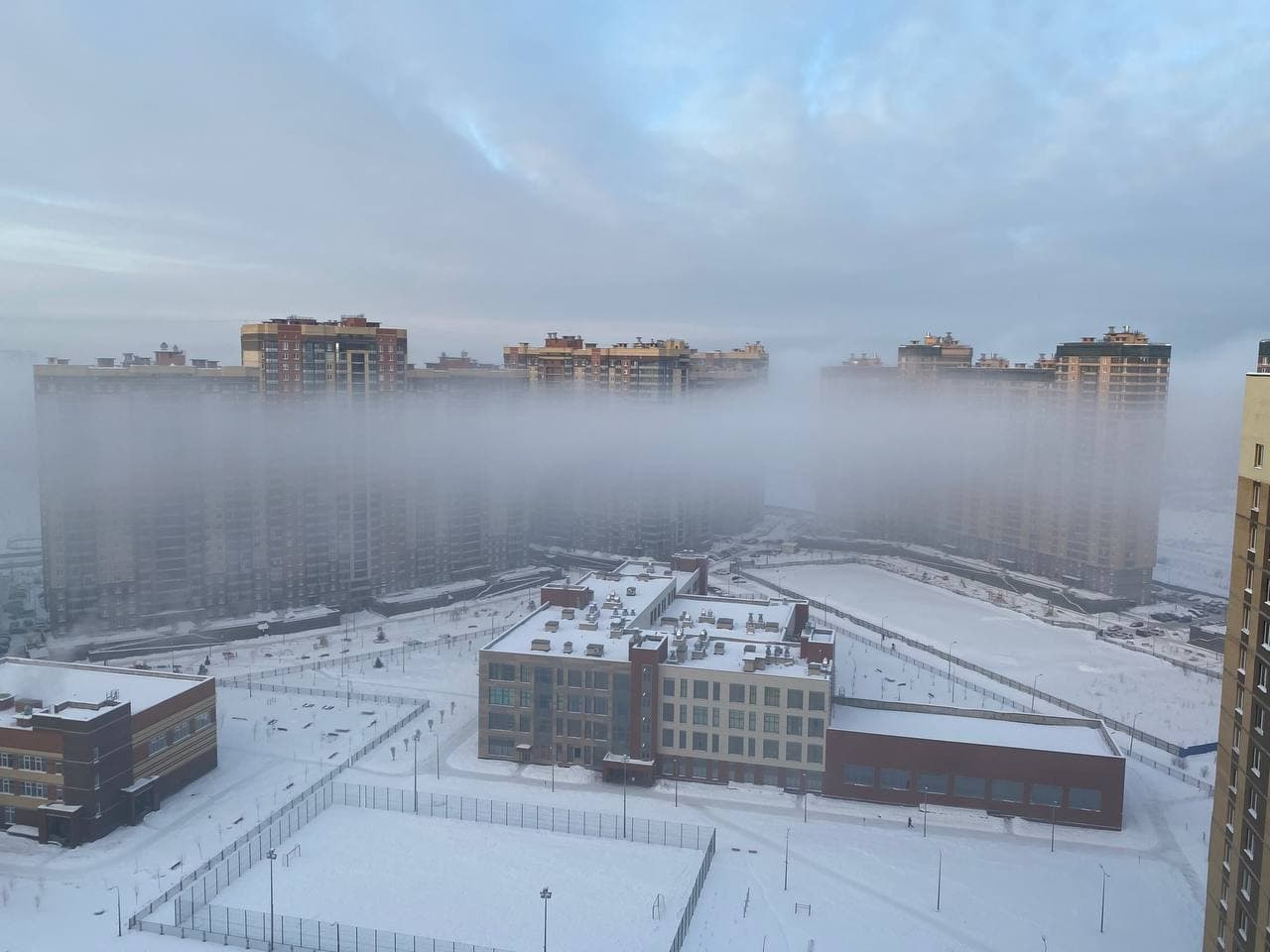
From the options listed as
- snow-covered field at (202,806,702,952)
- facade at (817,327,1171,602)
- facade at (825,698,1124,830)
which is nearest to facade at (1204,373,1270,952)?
snow-covered field at (202,806,702,952)

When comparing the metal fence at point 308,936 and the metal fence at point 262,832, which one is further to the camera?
the metal fence at point 262,832

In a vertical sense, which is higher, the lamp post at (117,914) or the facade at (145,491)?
the facade at (145,491)

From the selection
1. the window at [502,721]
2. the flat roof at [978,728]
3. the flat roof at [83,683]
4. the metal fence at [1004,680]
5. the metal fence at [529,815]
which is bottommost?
the metal fence at [529,815]

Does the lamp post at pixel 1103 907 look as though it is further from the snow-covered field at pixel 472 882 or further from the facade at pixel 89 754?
the facade at pixel 89 754

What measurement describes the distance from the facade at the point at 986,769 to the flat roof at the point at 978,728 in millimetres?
41

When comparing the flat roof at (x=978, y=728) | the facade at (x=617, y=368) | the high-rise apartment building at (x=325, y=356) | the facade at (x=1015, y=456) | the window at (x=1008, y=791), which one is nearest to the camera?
the window at (x=1008, y=791)

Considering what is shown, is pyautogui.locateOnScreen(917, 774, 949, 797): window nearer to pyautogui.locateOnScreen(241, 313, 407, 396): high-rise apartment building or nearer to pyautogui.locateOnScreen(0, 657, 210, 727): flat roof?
pyautogui.locateOnScreen(0, 657, 210, 727): flat roof

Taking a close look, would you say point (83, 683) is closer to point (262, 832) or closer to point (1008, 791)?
point (262, 832)

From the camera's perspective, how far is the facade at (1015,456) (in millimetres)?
76000

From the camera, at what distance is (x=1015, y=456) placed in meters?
85.3

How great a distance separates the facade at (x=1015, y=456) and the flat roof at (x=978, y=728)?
37.8 metres

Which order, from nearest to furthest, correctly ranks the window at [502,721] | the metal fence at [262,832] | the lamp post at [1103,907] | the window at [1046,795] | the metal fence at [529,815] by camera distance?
the lamp post at [1103,907], the metal fence at [262,832], the metal fence at [529,815], the window at [1046,795], the window at [502,721]

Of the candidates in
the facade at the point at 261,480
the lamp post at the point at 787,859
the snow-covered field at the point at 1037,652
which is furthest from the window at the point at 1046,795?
the facade at the point at 261,480

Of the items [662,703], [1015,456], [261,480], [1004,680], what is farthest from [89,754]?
[1015,456]
